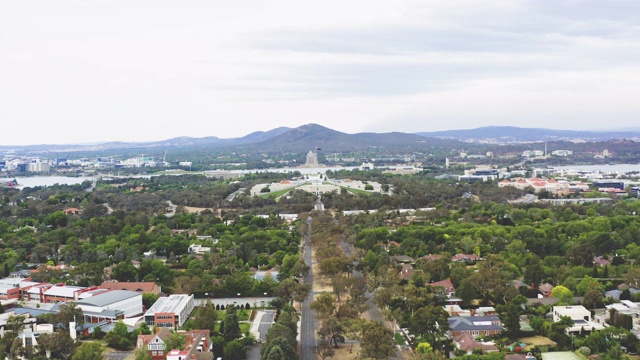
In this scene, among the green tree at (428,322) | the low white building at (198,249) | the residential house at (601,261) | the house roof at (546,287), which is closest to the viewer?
the green tree at (428,322)

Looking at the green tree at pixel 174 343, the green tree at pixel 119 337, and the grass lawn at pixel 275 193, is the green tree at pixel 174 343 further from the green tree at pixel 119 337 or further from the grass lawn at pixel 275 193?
the grass lawn at pixel 275 193

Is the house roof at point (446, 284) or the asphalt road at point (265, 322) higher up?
the house roof at point (446, 284)

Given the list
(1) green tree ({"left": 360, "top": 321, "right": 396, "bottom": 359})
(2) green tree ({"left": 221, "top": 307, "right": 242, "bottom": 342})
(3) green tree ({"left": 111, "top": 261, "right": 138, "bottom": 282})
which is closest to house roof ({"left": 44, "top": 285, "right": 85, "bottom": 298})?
(3) green tree ({"left": 111, "top": 261, "right": 138, "bottom": 282})

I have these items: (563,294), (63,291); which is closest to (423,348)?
(563,294)

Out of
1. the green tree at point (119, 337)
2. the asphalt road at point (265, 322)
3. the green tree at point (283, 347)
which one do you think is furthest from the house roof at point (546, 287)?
the green tree at point (119, 337)

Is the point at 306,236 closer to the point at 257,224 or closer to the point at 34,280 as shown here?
the point at 257,224

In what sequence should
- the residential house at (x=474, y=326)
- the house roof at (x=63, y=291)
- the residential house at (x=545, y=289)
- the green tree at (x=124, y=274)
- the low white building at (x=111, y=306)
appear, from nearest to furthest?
the residential house at (x=474, y=326) < the low white building at (x=111, y=306) < the residential house at (x=545, y=289) < the house roof at (x=63, y=291) < the green tree at (x=124, y=274)

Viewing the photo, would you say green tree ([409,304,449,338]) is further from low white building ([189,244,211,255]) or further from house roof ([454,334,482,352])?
low white building ([189,244,211,255])

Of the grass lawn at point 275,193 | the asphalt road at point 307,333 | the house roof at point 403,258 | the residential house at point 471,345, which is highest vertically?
the grass lawn at point 275,193
